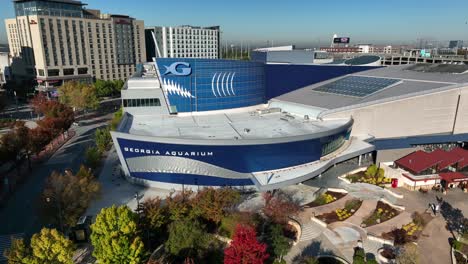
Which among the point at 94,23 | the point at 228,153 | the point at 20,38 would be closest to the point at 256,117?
the point at 228,153

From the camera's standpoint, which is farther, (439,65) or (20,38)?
(20,38)

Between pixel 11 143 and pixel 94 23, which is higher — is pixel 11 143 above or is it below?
below

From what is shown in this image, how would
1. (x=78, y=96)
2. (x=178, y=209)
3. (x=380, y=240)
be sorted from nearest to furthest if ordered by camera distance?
(x=178, y=209), (x=380, y=240), (x=78, y=96)

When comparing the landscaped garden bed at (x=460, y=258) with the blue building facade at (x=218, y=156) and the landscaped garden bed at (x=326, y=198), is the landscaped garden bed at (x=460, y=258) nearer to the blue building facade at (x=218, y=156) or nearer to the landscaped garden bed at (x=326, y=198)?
the landscaped garden bed at (x=326, y=198)

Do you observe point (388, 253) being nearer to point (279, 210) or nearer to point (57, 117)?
point (279, 210)

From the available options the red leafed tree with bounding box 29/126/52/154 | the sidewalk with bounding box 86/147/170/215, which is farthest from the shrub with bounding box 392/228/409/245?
the red leafed tree with bounding box 29/126/52/154

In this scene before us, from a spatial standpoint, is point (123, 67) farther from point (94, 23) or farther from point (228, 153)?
point (228, 153)

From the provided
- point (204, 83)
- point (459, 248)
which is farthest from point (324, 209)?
point (204, 83)
